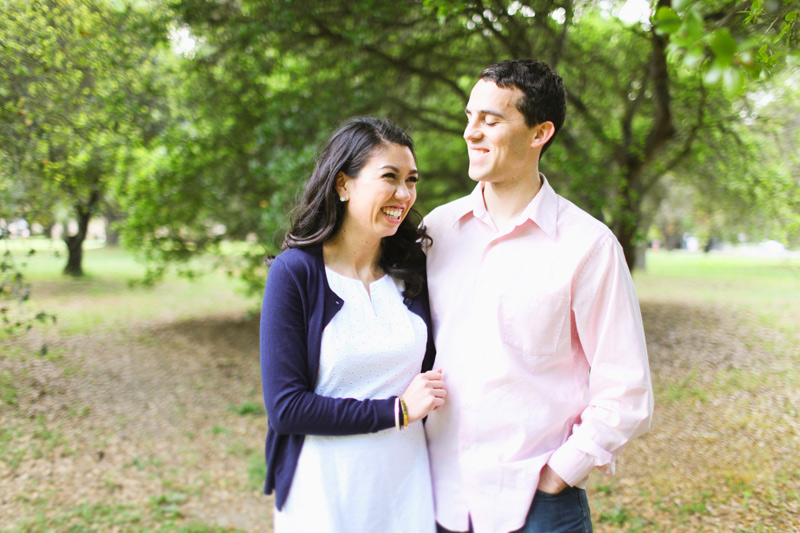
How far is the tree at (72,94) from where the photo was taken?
14.4 feet

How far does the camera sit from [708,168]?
7.82 m

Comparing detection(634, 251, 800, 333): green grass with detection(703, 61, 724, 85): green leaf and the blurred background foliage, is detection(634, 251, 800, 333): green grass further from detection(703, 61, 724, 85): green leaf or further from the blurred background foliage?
detection(703, 61, 724, 85): green leaf

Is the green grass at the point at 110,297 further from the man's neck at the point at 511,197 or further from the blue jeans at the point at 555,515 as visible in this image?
the blue jeans at the point at 555,515

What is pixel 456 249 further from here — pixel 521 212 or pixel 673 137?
pixel 673 137

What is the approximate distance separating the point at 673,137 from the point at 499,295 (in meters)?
6.62

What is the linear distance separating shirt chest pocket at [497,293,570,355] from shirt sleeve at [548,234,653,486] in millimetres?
94

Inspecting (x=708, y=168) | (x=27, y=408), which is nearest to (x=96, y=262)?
(x=27, y=408)

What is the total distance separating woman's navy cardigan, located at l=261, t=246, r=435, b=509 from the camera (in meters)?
1.72

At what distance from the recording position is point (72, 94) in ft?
16.7

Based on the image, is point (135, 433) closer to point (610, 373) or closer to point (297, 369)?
point (297, 369)

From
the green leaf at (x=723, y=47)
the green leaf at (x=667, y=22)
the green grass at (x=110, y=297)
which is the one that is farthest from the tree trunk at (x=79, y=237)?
the green leaf at (x=723, y=47)

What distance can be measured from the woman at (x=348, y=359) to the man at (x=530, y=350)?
148mm

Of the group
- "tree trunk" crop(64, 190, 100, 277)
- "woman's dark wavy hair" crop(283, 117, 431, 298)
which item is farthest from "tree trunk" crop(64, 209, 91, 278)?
"woman's dark wavy hair" crop(283, 117, 431, 298)

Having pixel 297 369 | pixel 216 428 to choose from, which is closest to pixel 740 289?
pixel 216 428
